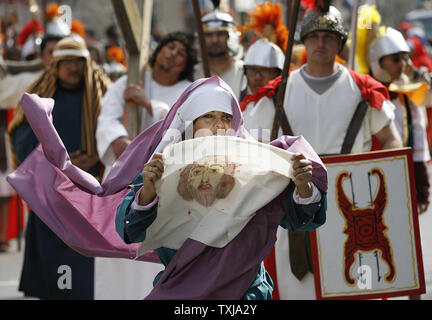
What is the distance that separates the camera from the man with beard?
8.22 meters

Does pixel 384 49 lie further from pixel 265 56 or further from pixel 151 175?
pixel 151 175

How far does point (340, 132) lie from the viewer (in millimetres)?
6668

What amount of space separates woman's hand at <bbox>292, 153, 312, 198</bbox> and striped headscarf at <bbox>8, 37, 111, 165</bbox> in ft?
12.6

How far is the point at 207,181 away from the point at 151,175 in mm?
249

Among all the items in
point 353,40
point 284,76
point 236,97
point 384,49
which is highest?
point 384,49

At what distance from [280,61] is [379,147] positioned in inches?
42.3

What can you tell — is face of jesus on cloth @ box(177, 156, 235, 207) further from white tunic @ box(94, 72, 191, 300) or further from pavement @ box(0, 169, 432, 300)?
pavement @ box(0, 169, 432, 300)

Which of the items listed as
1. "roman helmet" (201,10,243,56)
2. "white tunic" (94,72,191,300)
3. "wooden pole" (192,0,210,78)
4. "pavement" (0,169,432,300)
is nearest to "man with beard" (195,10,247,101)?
"roman helmet" (201,10,243,56)

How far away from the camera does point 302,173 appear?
4.30 m

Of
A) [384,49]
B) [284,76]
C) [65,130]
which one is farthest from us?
[384,49]

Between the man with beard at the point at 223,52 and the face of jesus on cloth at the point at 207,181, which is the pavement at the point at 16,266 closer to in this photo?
the man with beard at the point at 223,52

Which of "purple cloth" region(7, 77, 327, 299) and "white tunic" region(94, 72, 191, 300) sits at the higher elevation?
"white tunic" region(94, 72, 191, 300)

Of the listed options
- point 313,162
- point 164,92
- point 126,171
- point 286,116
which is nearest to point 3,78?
point 164,92

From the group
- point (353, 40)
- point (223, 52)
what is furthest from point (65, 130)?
point (353, 40)
